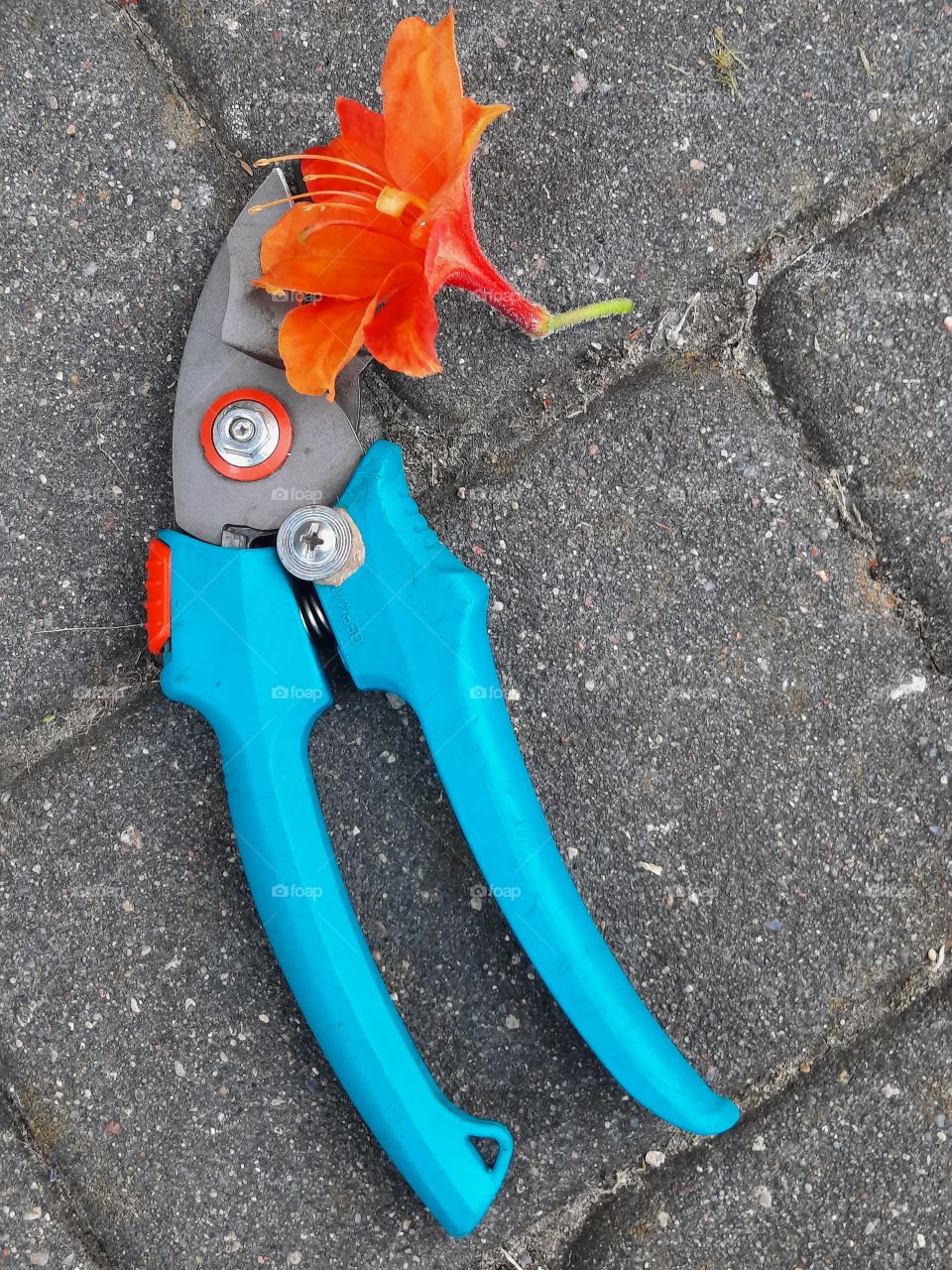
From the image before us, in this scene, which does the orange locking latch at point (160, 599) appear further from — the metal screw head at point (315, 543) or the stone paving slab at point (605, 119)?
the stone paving slab at point (605, 119)

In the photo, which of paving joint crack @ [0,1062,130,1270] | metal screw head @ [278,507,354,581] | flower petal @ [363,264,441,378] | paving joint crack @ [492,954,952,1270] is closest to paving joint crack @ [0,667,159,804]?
metal screw head @ [278,507,354,581]

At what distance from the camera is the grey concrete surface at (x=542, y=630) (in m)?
1.38

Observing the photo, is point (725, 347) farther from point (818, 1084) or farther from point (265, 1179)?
point (265, 1179)

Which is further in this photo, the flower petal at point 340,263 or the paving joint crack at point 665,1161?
the paving joint crack at point 665,1161

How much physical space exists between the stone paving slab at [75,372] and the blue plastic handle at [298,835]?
0.72ft

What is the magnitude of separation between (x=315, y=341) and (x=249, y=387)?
0.16m

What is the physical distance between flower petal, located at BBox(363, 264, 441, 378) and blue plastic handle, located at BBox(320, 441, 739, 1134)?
0.51ft

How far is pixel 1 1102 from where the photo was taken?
1382 mm

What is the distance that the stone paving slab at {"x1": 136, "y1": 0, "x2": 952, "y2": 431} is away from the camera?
1.43 meters

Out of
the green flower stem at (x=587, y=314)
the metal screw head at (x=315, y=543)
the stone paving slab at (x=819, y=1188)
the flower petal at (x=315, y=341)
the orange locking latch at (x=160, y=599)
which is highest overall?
the flower petal at (x=315, y=341)

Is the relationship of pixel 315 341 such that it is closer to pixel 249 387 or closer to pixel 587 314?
pixel 249 387

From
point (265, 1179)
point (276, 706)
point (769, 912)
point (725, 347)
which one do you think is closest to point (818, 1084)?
point (769, 912)

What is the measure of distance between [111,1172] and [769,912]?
0.89m

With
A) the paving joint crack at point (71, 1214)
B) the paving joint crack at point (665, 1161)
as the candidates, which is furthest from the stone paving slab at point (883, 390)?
the paving joint crack at point (71, 1214)
